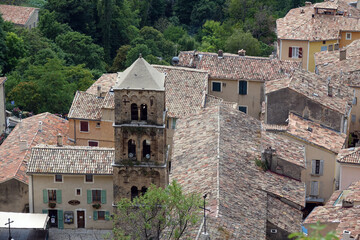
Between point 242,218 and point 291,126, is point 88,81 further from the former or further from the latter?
point 242,218

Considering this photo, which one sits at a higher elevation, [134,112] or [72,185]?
[134,112]

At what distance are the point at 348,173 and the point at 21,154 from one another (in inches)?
911

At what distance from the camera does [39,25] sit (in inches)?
4006

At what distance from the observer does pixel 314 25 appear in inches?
3250

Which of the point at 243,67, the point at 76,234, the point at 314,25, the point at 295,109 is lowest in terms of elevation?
the point at 76,234

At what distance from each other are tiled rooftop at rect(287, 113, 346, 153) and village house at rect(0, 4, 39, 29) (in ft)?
174

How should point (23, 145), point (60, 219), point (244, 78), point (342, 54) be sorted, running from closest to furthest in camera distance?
point (60, 219), point (23, 145), point (244, 78), point (342, 54)

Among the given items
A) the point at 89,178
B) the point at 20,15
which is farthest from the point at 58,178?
the point at 20,15

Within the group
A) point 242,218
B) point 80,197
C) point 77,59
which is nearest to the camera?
point 242,218

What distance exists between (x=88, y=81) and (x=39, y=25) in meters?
23.9

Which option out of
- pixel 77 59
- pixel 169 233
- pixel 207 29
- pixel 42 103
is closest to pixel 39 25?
pixel 77 59

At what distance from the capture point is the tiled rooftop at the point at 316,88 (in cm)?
5872

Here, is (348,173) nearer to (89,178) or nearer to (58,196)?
(89,178)

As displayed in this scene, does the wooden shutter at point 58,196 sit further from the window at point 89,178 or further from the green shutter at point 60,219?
the window at point 89,178
